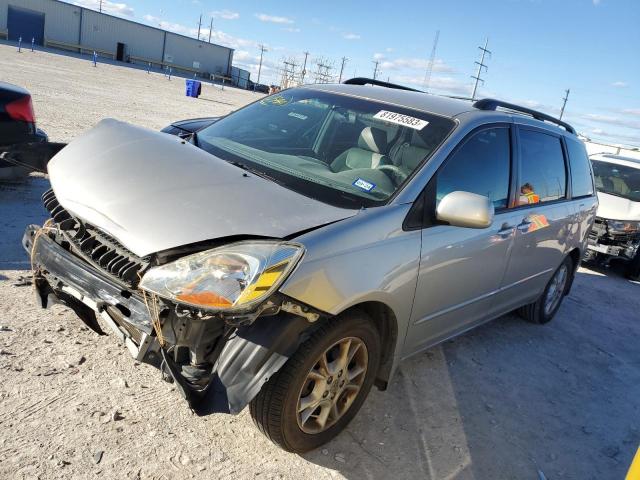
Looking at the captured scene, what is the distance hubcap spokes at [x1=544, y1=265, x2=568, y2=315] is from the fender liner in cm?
368

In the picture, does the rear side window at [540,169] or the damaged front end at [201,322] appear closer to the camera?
the damaged front end at [201,322]

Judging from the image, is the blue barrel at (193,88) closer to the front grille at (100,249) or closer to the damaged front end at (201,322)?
the front grille at (100,249)

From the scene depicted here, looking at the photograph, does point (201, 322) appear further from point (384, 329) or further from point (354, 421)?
point (354, 421)

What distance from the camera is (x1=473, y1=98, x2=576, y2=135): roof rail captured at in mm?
3694

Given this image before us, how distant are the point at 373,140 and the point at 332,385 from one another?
1533mm

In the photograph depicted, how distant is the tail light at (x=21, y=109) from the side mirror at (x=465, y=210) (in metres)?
4.41

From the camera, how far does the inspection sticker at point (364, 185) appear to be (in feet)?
9.36

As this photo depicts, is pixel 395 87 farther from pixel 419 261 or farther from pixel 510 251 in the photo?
pixel 419 261

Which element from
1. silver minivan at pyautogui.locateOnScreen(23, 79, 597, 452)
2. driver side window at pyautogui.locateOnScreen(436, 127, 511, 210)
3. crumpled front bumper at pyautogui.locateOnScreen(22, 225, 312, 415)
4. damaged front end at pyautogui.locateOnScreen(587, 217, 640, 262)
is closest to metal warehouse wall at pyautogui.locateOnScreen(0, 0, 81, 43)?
damaged front end at pyautogui.locateOnScreen(587, 217, 640, 262)

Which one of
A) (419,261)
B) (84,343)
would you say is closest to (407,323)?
(419,261)

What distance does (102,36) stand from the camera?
55.9 m

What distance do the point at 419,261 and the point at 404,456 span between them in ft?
3.49

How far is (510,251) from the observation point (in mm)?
3742

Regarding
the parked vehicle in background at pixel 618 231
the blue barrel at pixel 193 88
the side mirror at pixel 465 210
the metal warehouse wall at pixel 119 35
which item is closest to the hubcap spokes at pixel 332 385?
the side mirror at pixel 465 210
